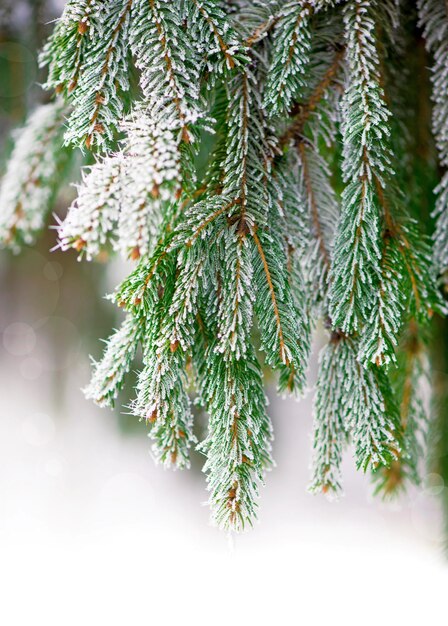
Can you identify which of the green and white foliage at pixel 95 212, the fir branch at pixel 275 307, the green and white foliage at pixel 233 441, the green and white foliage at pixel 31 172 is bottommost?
the green and white foliage at pixel 233 441

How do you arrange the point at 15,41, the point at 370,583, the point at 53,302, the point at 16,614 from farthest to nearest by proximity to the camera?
1. the point at 370,583
2. the point at 16,614
3. the point at 53,302
4. the point at 15,41

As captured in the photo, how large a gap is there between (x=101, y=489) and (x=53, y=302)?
2.96ft

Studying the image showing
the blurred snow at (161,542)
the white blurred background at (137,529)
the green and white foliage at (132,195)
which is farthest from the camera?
the blurred snow at (161,542)

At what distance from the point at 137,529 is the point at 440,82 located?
6.68ft

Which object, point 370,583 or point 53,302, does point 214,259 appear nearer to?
point 53,302

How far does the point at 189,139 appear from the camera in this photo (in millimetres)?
399

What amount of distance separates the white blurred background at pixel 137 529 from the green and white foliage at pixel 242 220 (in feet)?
2.97

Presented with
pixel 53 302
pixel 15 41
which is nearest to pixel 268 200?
pixel 15 41

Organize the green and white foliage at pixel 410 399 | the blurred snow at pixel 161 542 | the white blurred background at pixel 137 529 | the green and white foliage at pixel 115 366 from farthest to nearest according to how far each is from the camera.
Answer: the blurred snow at pixel 161 542 < the white blurred background at pixel 137 529 < the green and white foliage at pixel 410 399 < the green and white foliage at pixel 115 366

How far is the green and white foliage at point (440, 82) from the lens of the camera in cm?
54

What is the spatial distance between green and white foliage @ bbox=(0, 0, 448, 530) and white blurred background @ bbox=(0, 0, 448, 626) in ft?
2.97

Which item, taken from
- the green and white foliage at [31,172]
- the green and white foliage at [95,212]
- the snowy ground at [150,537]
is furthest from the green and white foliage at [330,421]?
the snowy ground at [150,537]

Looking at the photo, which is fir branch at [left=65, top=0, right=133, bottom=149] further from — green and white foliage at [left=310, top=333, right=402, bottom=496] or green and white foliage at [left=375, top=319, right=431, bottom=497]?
green and white foliage at [left=375, top=319, right=431, bottom=497]

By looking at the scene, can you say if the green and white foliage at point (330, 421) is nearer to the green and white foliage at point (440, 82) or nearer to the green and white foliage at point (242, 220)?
the green and white foliage at point (242, 220)
